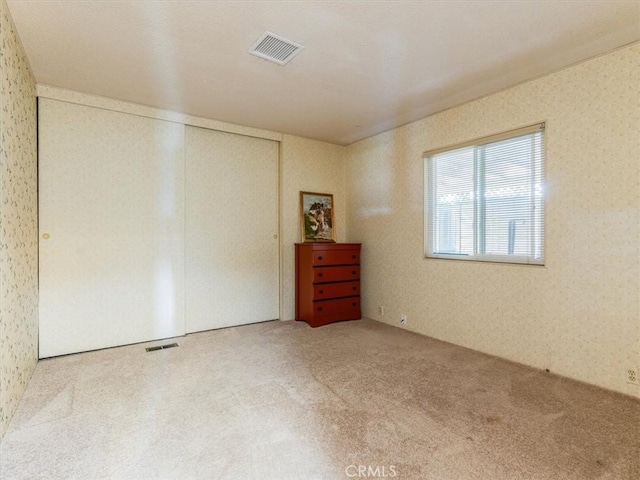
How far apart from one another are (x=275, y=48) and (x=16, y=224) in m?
2.18

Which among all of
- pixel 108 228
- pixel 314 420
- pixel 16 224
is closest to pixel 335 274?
pixel 314 420

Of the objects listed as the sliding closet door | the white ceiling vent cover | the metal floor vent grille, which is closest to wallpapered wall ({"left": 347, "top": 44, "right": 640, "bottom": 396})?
the white ceiling vent cover

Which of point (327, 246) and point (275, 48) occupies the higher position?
point (275, 48)

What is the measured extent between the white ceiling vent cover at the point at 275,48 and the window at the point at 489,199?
6.38ft

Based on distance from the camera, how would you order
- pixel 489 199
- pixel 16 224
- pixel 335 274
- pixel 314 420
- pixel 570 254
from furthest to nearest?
pixel 335 274, pixel 489 199, pixel 570 254, pixel 16 224, pixel 314 420

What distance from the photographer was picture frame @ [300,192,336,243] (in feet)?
15.0

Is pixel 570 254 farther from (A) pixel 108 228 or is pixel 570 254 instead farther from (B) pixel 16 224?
(A) pixel 108 228

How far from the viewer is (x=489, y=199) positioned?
3.19 m

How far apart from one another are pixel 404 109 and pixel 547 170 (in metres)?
1.51

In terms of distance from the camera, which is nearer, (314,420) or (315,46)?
(314,420)

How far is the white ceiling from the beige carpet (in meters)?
2.46

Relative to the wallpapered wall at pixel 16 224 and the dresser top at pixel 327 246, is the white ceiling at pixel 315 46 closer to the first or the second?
the wallpapered wall at pixel 16 224

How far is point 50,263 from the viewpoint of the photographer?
305 centimetres

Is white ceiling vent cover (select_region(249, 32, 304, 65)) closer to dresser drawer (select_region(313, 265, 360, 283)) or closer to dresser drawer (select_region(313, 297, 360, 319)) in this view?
dresser drawer (select_region(313, 265, 360, 283))
